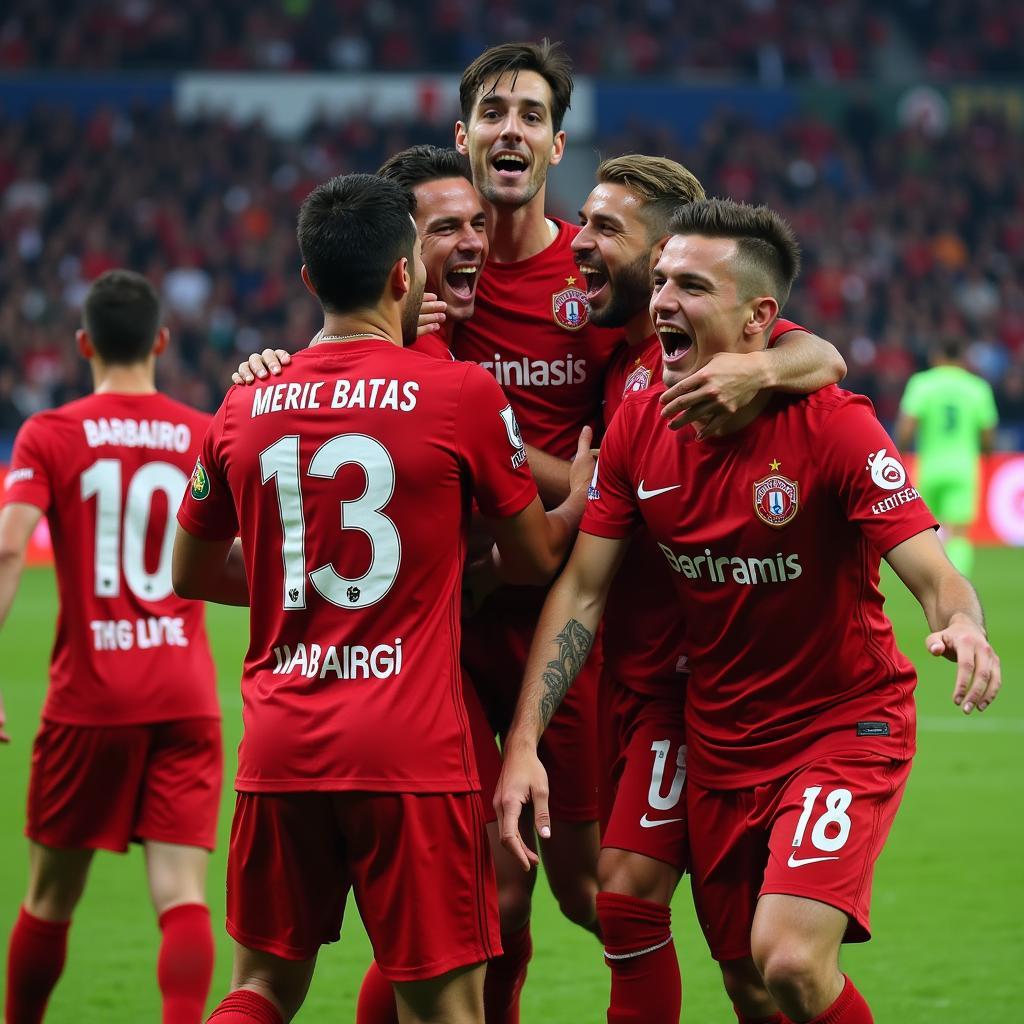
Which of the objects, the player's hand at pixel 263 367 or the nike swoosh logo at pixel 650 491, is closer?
the player's hand at pixel 263 367

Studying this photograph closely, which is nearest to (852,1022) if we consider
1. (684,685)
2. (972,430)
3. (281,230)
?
(684,685)

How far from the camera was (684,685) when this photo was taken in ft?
14.4

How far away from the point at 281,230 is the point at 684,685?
21154mm

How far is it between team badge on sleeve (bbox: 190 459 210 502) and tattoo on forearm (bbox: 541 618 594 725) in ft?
3.06

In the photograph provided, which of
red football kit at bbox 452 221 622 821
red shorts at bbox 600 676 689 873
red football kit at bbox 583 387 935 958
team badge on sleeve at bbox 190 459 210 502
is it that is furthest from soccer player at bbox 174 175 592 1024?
red football kit at bbox 452 221 622 821

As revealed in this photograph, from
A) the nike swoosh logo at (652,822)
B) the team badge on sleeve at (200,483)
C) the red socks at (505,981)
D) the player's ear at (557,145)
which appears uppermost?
the player's ear at (557,145)

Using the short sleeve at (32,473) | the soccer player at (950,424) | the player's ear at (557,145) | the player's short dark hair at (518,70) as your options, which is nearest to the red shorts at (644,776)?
the player's ear at (557,145)

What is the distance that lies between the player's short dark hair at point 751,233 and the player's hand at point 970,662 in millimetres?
1060

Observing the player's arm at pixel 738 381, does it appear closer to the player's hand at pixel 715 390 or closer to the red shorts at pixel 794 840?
the player's hand at pixel 715 390

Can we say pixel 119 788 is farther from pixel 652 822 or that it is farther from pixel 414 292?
pixel 414 292

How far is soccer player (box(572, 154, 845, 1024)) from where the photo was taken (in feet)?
13.2

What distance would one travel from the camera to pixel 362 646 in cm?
348

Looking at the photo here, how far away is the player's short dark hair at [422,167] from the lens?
4637mm

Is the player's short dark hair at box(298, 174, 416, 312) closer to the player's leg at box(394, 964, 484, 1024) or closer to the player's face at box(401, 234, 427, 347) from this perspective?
the player's face at box(401, 234, 427, 347)
